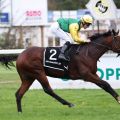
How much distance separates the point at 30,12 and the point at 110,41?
29264 mm

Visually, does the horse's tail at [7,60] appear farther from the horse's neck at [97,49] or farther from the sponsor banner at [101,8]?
the sponsor banner at [101,8]

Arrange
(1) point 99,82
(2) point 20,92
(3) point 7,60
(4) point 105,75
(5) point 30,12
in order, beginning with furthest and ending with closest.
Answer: (5) point 30,12 → (4) point 105,75 → (3) point 7,60 → (2) point 20,92 → (1) point 99,82

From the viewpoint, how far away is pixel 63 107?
12.8 m

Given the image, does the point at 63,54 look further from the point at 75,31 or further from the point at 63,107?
the point at 63,107

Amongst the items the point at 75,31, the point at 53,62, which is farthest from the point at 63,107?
the point at 75,31

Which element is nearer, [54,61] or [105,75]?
[54,61]

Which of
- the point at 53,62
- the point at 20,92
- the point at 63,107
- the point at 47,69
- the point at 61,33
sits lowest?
the point at 63,107

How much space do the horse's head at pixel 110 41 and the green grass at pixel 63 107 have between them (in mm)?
1195

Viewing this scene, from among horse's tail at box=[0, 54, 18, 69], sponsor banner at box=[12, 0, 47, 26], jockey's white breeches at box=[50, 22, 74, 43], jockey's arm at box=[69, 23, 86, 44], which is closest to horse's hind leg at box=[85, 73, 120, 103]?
jockey's arm at box=[69, 23, 86, 44]

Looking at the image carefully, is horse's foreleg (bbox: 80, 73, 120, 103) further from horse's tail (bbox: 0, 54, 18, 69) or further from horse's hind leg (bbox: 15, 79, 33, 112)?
horse's tail (bbox: 0, 54, 18, 69)

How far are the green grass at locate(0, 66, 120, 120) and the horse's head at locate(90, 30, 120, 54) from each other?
1.20 m

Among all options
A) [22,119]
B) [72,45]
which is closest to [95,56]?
[72,45]

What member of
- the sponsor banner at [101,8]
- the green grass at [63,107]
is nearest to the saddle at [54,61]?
the green grass at [63,107]

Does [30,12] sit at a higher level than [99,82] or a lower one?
lower
